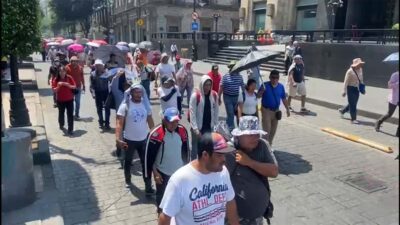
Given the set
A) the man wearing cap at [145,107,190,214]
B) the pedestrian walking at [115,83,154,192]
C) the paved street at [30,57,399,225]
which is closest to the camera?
the man wearing cap at [145,107,190,214]

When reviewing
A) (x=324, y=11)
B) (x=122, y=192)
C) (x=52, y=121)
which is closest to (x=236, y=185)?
(x=122, y=192)

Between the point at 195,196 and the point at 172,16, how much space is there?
163 ft

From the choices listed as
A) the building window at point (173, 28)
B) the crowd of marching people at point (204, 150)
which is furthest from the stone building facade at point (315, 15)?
the crowd of marching people at point (204, 150)

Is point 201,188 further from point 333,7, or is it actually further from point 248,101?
point 333,7

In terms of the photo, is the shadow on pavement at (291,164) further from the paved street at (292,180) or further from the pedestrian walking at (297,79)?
the pedestrian walking at (297,79)

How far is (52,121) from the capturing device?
439 inches

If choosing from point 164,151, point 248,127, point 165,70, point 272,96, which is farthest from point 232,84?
point 248,127

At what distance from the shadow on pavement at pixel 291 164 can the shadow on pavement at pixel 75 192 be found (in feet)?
11.2

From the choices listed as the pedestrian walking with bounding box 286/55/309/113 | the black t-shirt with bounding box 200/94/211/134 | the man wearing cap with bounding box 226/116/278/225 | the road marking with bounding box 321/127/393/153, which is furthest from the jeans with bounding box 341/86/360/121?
the man wearing cap with bounding box 226/116/278/225

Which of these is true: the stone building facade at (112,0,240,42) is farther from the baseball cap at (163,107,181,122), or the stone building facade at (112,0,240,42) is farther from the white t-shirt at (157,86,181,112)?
the baseball cap at (163,107,181,122)

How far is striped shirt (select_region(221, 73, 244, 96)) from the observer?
827 centimetres

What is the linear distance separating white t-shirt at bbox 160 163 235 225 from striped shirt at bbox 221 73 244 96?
5.25 m

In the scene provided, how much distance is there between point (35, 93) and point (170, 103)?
34.4 ft

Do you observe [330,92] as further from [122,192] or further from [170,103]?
[122,192]
